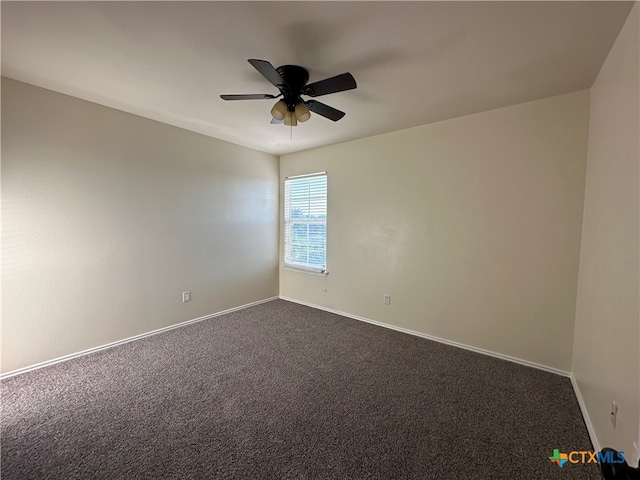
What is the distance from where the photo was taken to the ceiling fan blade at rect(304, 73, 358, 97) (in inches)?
66.0

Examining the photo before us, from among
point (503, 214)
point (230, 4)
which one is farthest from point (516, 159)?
point (230, 4)

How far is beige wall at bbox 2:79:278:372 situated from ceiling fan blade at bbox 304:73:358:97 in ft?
7.17

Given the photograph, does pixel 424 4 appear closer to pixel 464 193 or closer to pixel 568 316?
pixel 464 193

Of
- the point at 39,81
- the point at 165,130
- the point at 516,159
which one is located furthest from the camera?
the point at 165,130

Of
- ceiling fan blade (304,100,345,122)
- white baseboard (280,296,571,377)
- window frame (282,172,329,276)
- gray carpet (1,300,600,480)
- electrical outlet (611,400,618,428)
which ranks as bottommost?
gray carpet (1,300,600,480)

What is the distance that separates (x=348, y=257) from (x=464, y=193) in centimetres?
165

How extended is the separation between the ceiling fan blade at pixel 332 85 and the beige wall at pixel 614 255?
4.73 feet

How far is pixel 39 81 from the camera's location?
7.44 feet

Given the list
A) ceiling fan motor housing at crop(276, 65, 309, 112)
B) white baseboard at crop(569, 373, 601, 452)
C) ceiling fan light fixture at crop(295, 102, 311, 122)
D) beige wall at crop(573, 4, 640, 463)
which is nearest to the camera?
beige wall at crop(573, 4, 640, 463)

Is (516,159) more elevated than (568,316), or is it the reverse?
(516,159)

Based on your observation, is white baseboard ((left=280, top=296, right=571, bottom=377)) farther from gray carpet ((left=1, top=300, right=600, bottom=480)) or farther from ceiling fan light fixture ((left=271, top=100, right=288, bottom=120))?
ceiling fan light fixture ((left=271, top=100, right=288, bottom=120))

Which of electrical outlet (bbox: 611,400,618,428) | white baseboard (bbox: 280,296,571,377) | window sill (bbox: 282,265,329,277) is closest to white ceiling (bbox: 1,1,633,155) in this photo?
electrical outlet (bbox: 611,400,618,428)

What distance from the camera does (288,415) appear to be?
74.1 inches

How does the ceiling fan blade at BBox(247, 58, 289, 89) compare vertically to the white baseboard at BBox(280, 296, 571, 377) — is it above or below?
above
